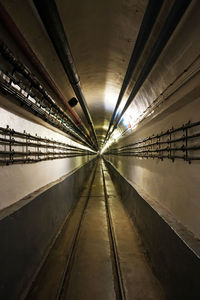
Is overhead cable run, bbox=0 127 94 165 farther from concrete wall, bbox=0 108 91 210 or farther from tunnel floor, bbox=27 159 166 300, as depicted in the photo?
tunnel floor, bbox=27 159 166 300

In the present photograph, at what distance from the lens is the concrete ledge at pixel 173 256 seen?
1.58m

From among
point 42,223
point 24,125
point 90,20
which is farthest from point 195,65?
point 42,223

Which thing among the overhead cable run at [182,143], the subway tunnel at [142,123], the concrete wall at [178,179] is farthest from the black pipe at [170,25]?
the overhead cable run at [182,143]

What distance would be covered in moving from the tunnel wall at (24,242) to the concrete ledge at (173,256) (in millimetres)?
1820

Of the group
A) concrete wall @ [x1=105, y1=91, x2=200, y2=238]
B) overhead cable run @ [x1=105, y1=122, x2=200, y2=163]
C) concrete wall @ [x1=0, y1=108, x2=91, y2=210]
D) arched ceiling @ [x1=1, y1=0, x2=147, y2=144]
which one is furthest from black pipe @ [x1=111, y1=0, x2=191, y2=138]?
concrete wall @ [x1=0, y1=108, x2=91, y2=210]

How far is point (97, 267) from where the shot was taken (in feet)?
9.36

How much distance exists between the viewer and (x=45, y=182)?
3.59 m

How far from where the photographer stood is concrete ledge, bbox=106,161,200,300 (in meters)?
1.58

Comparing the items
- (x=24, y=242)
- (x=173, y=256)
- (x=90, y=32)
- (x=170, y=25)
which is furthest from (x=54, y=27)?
(x=173, y=256)

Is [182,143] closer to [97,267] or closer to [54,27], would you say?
[54,27]

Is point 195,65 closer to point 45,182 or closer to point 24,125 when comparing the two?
point 24,125

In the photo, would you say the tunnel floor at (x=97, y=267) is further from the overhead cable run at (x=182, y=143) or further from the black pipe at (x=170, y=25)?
the black pipe at (x=170, y=25)

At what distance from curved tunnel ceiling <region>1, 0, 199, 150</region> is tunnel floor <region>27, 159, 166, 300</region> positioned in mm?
2804

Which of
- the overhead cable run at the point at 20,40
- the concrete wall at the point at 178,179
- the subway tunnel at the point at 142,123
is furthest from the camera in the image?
the concrete wall at the point at 178,179
